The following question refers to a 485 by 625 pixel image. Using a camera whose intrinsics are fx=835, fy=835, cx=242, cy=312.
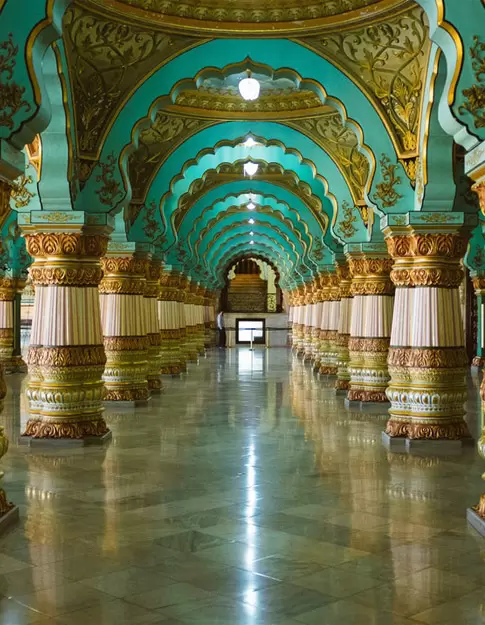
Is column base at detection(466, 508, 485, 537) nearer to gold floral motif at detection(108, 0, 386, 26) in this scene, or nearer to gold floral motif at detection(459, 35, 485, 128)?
gold floral motif at detection(459, 35, 485, 128)

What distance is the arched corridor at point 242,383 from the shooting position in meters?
5.41

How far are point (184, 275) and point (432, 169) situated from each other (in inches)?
632

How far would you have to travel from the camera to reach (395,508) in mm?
6977

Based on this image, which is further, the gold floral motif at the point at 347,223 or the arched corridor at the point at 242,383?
the gold floral motif at the point at 347,223

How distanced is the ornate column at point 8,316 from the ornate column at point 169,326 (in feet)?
13.5

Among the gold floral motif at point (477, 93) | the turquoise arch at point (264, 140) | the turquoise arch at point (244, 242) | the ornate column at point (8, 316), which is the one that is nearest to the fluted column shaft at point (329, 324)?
the turquoise arch at point (264, 140)

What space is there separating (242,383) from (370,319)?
21.5ft

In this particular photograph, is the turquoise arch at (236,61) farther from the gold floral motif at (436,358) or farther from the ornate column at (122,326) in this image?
the ornate column at (122,326)

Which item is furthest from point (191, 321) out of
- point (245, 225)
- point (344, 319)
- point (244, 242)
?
point (344, 319)

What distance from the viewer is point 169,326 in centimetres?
2189

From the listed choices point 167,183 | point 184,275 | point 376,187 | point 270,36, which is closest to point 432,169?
point 376,187

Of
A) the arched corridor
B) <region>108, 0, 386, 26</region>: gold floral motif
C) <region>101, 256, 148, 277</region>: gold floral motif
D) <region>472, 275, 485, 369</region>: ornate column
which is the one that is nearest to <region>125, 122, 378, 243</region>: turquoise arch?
the arched corridor

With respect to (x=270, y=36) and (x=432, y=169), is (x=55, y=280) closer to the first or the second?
(x=270, y=36)

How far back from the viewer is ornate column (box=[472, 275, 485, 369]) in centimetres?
2342
